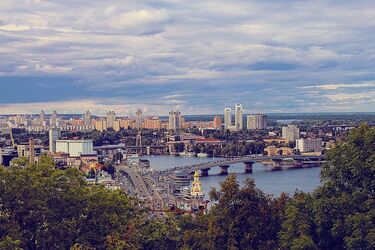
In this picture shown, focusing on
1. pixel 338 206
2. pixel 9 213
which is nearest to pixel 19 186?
pixel 9 213

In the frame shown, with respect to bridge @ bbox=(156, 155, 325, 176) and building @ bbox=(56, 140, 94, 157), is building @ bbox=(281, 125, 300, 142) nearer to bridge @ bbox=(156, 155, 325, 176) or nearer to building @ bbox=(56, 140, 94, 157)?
bridge @ bbox=(156, 155, 325, 176)

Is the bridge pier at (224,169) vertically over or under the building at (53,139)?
under

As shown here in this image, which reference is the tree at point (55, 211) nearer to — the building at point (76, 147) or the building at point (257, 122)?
the building at point (76, 147)

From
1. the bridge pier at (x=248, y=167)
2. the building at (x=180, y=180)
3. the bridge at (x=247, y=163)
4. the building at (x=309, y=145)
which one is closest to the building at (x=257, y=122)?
the building at (x=309, y=145)

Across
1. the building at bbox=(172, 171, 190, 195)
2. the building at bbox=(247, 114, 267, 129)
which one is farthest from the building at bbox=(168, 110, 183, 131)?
the building at bbox=(172, 171, 190, 195)

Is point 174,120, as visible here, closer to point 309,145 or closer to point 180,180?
point 309,145

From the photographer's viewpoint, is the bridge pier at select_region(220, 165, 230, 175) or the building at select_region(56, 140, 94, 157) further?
the building at select_region(56, 140, 94, 157)

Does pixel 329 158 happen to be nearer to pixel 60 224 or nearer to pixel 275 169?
pixel 60 224

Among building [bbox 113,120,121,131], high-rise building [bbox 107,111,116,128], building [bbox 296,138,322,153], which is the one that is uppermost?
high-rise building [bbox 107,111,116,128]
